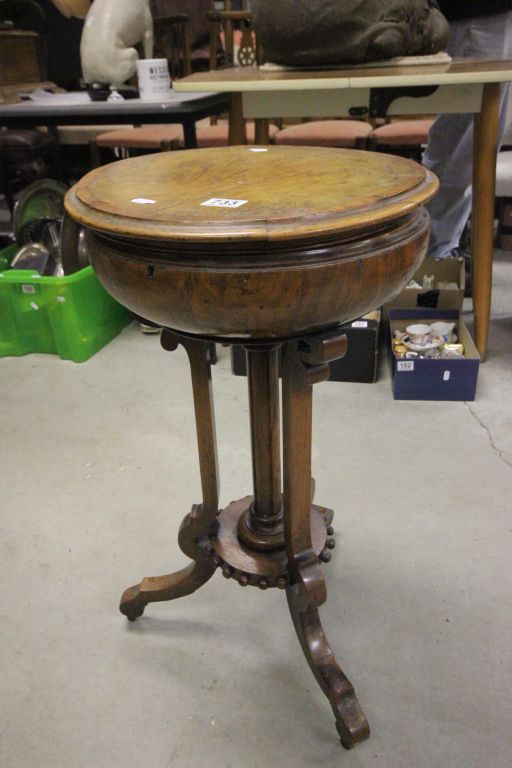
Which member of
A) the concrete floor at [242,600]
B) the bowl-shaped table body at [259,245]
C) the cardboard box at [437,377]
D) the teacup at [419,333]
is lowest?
the concrete floor at [242,600]

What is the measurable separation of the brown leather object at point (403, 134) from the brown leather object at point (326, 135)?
6 centimetres

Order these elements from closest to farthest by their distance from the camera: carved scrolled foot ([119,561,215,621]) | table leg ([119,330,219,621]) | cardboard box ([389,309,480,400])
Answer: table leg ([119,330,219,621]), carved scrolled foot ([119,561,215,621]), cardboard box ([389,309,480,400])

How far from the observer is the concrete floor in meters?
0.93

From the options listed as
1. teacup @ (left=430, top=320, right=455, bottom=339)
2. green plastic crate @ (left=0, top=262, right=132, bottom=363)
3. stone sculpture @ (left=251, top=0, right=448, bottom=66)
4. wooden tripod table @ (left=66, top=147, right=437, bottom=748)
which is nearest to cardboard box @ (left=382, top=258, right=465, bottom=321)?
teacup @ (left=430, top=320, right=455, bottom=339)

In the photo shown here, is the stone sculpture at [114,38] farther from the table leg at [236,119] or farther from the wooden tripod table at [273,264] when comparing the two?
the wooden tripod table at [273,264]

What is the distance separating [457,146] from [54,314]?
156cm

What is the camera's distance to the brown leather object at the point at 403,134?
2.58m

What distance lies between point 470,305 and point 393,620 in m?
1.50

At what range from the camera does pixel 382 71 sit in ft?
5.28

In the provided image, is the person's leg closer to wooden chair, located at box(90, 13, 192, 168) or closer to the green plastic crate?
wooden chair, located at box(90, 13, 192, 168)

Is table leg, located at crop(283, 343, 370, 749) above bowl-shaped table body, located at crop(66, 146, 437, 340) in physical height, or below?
below

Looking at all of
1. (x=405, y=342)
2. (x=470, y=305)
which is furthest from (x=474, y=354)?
(x=470, y=305)

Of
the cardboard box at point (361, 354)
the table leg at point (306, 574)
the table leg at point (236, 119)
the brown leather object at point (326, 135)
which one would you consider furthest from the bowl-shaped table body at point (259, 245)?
the brown leather object at point (326, 135)

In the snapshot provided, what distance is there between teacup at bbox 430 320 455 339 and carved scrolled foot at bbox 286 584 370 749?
1125 millimetres
